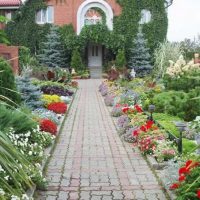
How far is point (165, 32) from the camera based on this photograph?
129 feet

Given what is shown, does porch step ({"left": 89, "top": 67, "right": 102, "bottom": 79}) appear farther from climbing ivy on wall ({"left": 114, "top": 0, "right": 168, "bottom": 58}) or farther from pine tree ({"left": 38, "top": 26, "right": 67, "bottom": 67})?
climbing ivy on wall ({"left": 114, "top": 0, "right": 168, "bottom": 58})

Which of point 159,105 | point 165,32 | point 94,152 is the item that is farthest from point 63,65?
point 94,152

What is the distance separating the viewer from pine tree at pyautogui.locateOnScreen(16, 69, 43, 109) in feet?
49.8

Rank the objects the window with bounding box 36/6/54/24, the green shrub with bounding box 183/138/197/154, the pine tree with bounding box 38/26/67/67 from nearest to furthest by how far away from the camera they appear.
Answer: the green shrub with bounding box 183/138/197/154
the pine tree with bounding box 38/26/67/67
the window with bounding box 36/6/54/24

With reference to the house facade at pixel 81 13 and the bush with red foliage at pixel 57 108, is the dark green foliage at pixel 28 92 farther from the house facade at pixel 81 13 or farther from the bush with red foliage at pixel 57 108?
the house facade at pixel 81 13

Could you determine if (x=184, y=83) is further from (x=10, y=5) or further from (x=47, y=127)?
(x=10, y=5)

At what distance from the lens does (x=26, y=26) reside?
38.9 meters

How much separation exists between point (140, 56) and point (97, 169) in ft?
101

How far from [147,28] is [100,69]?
493cm

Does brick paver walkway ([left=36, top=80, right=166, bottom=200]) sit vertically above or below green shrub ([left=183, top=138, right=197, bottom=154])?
below

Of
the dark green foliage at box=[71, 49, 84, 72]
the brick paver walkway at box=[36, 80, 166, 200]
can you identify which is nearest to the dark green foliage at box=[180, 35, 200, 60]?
the dark green foliage at box=[71, 49, 84, 72]

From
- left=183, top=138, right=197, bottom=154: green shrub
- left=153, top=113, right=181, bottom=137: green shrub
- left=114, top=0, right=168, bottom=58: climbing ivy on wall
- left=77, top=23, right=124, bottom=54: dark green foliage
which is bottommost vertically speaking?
left=153, top=113, right=181, bottom=137: green shrub

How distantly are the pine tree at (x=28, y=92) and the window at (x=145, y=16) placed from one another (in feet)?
81.7

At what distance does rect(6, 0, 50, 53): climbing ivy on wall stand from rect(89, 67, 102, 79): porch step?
4890 mm
